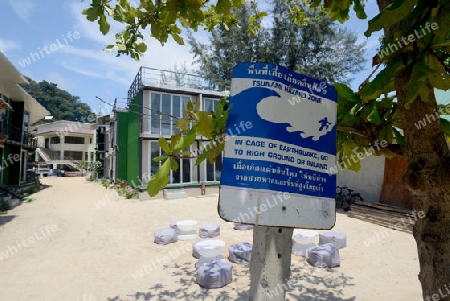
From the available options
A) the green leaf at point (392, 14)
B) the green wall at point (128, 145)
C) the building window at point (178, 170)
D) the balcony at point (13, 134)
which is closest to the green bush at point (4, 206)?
the balcony at point (13, 134)

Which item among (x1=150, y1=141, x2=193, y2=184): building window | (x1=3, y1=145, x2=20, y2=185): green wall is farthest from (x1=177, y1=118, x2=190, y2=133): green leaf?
(x1=3, y1=145, x2=20, y2=185): green wall

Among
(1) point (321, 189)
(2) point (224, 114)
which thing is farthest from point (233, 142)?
(1) point (321, 189)

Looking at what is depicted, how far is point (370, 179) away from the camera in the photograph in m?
11.5

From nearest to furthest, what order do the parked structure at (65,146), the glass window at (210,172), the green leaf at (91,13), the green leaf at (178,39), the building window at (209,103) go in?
the green leaf at (91,13), the green leaf at (178,39), the glass window at (210,172), the building window at (209,103), the parked structure at (65,146)

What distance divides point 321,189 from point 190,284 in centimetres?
455

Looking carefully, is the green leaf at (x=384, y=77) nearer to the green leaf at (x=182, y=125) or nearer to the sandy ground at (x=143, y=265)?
the green leaf at (x=182, y=125)

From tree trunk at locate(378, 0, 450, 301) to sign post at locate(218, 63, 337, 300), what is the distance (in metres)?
0.55

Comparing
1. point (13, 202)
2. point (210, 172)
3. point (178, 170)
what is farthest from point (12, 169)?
point (210, 172)

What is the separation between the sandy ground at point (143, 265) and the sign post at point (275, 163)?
3774mm

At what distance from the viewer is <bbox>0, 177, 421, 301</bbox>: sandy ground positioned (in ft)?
15.3

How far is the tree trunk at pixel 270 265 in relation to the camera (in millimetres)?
1269

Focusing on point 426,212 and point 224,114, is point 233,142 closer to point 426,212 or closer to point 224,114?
point 224,114

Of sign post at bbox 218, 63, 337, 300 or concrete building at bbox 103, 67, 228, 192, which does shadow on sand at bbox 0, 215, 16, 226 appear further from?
sign post at bbox 218, 63, 337, 300

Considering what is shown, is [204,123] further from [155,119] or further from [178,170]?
[155,119]
